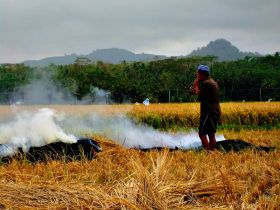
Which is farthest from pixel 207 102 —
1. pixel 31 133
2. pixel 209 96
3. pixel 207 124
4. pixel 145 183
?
pixel 145 183

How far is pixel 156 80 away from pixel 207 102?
158ft

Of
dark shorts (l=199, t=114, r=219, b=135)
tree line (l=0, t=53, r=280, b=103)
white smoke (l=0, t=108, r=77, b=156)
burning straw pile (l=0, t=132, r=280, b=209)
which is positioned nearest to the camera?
burning straw pile (l=0, t=132, r=280, b=209)

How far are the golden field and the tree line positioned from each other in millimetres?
29247

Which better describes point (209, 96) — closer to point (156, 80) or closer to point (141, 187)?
point (141, 187)

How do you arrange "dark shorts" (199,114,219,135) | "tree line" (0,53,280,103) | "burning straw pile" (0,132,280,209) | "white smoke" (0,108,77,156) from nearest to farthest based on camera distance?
"burning straw pile" (0,132,280,209) < "white smoke" (0,108,77,156) < "dark shorts" (199,114,219,135) < "tree line" (0,53,280,103)

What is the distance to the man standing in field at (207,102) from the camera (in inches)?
401

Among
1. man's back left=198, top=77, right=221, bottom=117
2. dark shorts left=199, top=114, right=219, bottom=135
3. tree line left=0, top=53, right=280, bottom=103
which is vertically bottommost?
tree line left=0, top=53, right=280, bottom=103

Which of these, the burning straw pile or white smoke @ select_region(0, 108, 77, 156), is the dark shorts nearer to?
white smoke @ select_region(0, 108, 77, 156)

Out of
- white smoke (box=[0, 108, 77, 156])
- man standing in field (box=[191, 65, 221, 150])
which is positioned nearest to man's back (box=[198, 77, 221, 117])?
man standing in field (box=[191, 65, 221, 150])

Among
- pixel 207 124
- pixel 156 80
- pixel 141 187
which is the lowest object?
pixel 156 80

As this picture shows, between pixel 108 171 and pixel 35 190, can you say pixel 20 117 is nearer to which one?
pixel 108 171

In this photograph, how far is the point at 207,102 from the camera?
33.9 feet

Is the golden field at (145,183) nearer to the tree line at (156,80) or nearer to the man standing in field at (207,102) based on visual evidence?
the man standing in field at (207,102)

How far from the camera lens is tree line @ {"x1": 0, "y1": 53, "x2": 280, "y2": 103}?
4575cm
